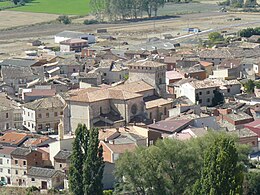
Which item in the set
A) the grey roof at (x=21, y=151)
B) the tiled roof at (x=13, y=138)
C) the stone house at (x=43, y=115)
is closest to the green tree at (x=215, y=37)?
the stone house at (x=43, y=115)

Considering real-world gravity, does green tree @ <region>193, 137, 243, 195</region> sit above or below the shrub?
above

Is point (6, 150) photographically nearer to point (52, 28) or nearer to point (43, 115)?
point (43, 115)

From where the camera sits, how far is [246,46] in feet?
169

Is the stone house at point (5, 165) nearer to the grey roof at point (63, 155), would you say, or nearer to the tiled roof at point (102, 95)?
the grey roof at point (63, 155)

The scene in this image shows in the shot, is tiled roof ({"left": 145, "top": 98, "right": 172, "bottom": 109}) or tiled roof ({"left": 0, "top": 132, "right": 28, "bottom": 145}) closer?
tiled roof ({"left": 0, "top": 132, "right": 28, "bottom": 145})

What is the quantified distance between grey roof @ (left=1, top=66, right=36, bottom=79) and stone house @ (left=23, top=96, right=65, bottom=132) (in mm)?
8330

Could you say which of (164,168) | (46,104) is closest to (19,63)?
(46,104)

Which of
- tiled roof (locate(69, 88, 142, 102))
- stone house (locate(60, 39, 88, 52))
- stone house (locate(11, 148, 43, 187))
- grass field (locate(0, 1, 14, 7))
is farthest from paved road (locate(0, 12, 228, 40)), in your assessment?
stone house (locate(11, 148, 43, 187))

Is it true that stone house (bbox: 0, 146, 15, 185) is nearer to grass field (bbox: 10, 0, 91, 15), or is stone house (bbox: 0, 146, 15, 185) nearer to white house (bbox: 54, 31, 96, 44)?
white house (bbox: 54, 31, 96, 44)

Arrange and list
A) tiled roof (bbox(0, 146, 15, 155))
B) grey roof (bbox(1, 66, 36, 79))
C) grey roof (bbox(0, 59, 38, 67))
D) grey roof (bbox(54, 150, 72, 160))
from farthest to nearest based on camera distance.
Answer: grey roof (bbox(0, 59, 38, 67)) → grey roof (bbox(1, 66, 36, 79)) → tiled roof (bbox(0, 146, 15, 155)) → grey roof (bbox(54, 150, 72, 160))

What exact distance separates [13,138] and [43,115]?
14.0ft

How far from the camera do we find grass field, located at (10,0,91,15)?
296ft

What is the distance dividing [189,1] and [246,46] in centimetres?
4800

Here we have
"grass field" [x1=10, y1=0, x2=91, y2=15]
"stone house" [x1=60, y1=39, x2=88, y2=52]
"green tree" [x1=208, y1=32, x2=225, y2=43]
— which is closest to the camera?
"stone house" [x1=60, y1=39, x2=88, y2=52]
